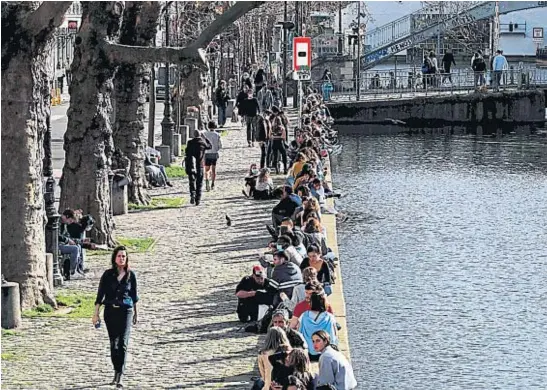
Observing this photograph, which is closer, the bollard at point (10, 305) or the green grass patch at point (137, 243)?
the bollard at point (10, 305)

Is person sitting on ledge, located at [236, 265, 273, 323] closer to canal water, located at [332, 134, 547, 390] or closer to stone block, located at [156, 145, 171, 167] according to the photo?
canal water, located at [332, 134, 547, 390]

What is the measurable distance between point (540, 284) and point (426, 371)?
7.19m

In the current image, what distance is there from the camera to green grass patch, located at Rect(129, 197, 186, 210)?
32250 millimetres

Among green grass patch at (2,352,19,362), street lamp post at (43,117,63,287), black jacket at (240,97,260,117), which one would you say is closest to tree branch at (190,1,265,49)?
street lamp post at (43,117,63,287)

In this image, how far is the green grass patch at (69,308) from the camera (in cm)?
2061

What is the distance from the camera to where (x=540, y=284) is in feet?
87.4

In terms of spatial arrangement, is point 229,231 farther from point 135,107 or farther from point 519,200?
point 519,200

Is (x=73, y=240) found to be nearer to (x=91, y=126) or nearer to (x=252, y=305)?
(x=91, y=126)

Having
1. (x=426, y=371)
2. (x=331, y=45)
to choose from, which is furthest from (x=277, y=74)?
(x=426, y=371)

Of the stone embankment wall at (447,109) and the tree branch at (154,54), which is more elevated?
the tree branch at (154,54)

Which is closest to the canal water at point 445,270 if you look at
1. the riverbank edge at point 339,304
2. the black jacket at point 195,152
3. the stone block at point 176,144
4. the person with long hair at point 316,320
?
the riverbank edge at point 339,304

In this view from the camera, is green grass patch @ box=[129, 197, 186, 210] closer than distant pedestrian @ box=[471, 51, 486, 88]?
Yes

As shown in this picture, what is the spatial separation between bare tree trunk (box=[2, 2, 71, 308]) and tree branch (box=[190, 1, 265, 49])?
204cm

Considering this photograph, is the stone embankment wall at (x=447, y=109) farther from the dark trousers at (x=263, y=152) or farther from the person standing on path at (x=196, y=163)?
the person standing on path at (x=196, y=163)
